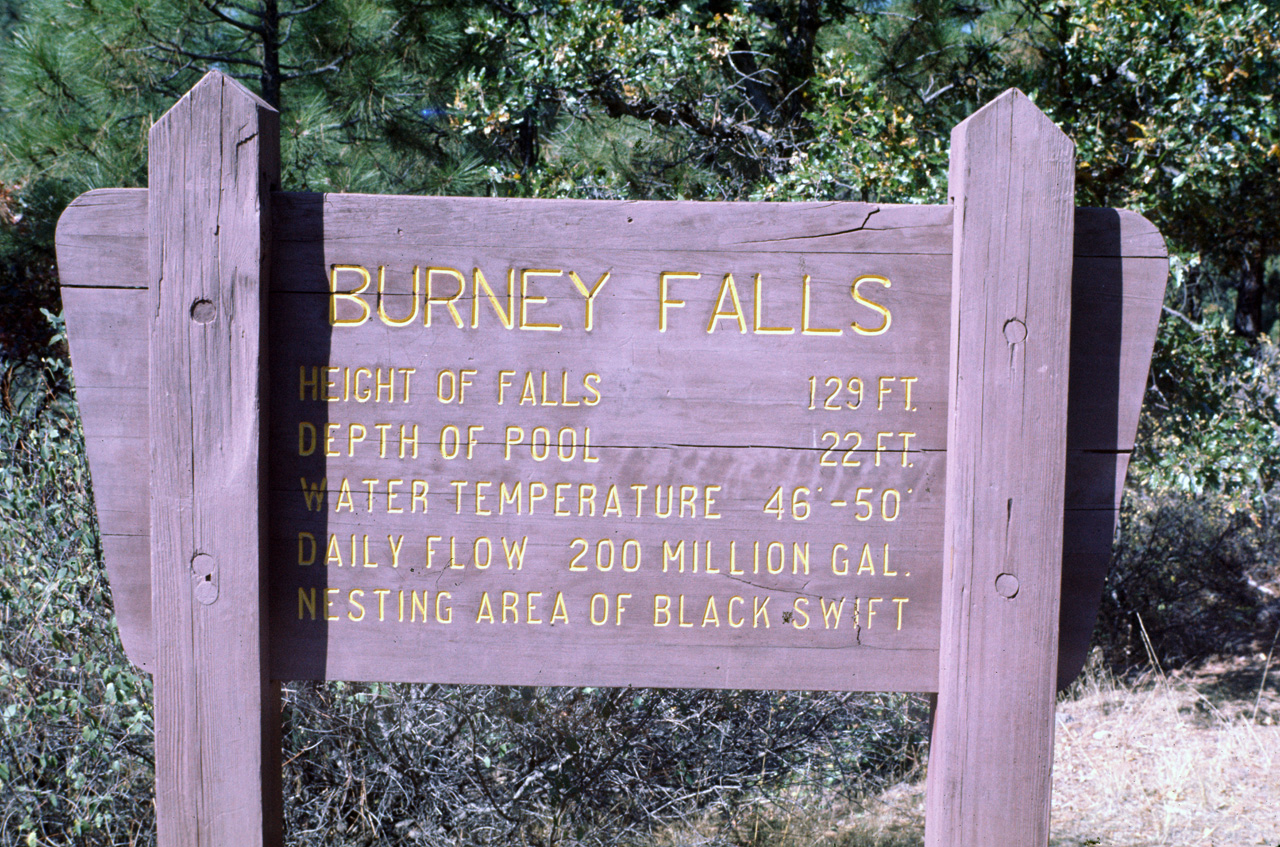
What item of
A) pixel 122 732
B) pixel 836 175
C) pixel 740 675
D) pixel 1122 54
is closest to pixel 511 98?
pixel 836 175

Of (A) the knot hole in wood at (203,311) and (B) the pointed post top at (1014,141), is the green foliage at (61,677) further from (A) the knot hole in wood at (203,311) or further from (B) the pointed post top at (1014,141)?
(B) the pointed post top at (1014,141)

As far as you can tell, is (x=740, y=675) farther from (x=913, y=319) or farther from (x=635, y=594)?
(x=913, y=319)

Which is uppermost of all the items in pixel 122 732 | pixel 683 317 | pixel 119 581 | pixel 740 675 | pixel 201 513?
pixel 683 317

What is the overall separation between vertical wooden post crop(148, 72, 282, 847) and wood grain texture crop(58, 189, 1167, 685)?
61mm

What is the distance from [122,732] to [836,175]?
11.1 feet

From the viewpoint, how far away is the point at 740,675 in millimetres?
1751

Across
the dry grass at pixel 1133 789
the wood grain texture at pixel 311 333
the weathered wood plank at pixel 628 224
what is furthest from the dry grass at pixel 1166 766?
the weathered wood plank at pixel 628 224

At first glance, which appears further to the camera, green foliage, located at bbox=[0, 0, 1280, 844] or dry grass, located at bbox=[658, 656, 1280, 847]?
dry grass, located at bbox=[658, 656, 1280, 847]

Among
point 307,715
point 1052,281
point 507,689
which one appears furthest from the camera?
point 507,689

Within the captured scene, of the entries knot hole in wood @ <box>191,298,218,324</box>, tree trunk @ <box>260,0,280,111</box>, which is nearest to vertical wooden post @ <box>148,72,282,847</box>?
knot hole in wood @ <box>191,298,218,324</box>

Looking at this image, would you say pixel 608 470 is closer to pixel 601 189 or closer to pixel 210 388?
pixel 210 388

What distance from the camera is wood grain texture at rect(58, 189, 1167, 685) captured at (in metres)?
1.70

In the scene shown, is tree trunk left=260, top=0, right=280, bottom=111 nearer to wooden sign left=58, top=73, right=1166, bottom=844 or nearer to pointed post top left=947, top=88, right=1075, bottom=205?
wooden sign left=58, top=73, right=1166, bottom=844

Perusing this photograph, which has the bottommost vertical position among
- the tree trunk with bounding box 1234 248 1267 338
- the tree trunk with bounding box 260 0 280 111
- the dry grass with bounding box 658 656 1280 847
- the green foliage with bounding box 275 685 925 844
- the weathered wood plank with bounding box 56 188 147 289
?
the dry grass with bounding box 658 656 1280 847
